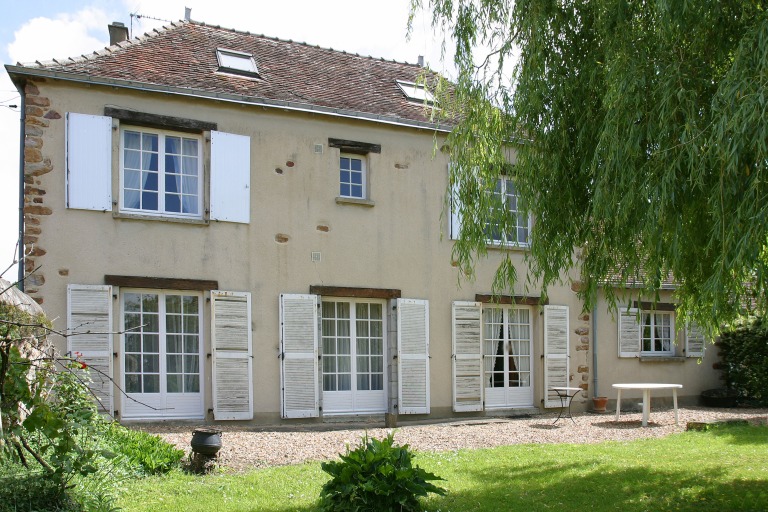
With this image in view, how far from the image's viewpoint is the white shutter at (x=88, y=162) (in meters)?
10.2

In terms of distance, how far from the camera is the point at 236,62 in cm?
1245

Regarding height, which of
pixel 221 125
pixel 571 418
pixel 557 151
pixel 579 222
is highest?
pixel 221 125

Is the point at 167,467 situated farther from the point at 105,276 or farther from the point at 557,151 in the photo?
the point at 557,151

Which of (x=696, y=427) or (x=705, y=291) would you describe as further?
(x=696, y=427)

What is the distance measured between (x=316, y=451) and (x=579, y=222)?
4.27 m

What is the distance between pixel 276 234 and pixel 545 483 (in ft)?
19.4

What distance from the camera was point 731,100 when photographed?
4953 millimetres

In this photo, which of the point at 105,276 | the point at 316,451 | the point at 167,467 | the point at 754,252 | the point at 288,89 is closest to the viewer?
the point at 754,252

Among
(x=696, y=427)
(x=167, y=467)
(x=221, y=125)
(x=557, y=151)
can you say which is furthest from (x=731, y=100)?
(x=221, y=125)

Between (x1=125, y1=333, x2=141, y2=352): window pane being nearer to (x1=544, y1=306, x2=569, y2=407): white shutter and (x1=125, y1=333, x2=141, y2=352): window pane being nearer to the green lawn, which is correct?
the green lawn

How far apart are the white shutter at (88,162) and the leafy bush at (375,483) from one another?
627cm

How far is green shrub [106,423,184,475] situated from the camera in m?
7.19

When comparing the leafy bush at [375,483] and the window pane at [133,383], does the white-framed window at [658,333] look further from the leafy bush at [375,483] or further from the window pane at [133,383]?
the leafy bush at [375,483]

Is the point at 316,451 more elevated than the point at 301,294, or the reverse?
the point at 301,294
